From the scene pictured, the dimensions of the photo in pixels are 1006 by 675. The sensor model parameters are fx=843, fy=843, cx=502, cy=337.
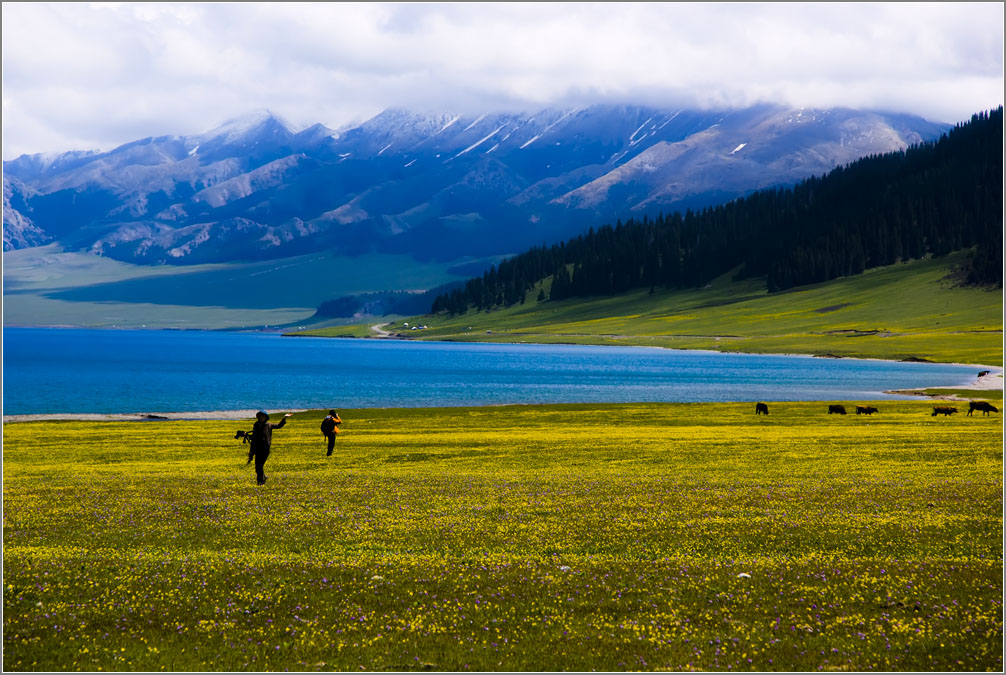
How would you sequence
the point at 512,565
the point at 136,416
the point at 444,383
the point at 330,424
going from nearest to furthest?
the point at 512,565, the point at 330,424, the point at 136,416, the point at 444,383

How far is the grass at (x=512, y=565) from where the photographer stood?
615 inches

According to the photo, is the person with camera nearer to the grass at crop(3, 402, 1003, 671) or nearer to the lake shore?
the grass at crop(3, 402, 1003, 671)

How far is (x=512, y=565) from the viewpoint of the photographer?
2108 cm

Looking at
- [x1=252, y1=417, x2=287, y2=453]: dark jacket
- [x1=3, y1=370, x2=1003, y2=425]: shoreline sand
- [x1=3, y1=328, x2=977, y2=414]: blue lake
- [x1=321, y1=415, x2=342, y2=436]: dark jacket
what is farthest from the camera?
[x1=3, y1=328, x2=977, y2=414]: blue lake

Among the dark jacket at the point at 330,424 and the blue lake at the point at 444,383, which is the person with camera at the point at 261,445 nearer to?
the dark jacket at the point at 330,424

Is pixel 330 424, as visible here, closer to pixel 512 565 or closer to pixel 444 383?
pixel 512 565

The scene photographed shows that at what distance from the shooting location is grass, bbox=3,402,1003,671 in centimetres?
1563

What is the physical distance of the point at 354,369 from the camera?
607ft

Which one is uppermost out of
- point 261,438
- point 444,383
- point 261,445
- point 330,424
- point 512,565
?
point 261,438

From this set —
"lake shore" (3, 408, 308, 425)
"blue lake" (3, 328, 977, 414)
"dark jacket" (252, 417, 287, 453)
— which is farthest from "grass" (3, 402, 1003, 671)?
"blue lake" (3, 328, 977, 414)

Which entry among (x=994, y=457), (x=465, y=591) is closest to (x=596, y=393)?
(x=994, y=457)

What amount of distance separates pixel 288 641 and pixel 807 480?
25.8m

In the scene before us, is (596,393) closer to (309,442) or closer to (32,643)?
(309,442)

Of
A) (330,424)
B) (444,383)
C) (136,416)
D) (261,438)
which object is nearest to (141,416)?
(136,416)
